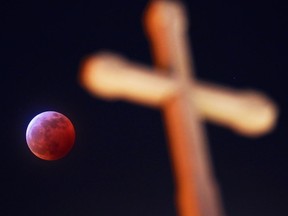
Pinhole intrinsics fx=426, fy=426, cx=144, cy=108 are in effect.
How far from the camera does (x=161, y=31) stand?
7.11 ft

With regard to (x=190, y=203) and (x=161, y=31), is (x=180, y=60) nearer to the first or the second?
(x=161, y=31)

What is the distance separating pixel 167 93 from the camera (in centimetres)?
215

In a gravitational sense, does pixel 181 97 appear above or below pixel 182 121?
above

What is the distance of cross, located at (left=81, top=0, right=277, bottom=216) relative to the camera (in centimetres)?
188

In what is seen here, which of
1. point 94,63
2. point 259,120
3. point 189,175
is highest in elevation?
point 259,120

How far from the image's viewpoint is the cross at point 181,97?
1.88 m

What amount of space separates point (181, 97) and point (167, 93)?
8cm

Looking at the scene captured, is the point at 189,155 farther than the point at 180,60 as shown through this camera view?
No

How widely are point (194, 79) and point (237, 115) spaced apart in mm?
304

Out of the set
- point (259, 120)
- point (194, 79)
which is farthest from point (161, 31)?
point (259, 120)

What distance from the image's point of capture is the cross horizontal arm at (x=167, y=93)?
1.90 metres

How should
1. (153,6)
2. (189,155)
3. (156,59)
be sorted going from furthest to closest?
(156,59) < (153,6) < (189,155)

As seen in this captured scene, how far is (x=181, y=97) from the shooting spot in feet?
7.14

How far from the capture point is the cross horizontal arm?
1900mm
